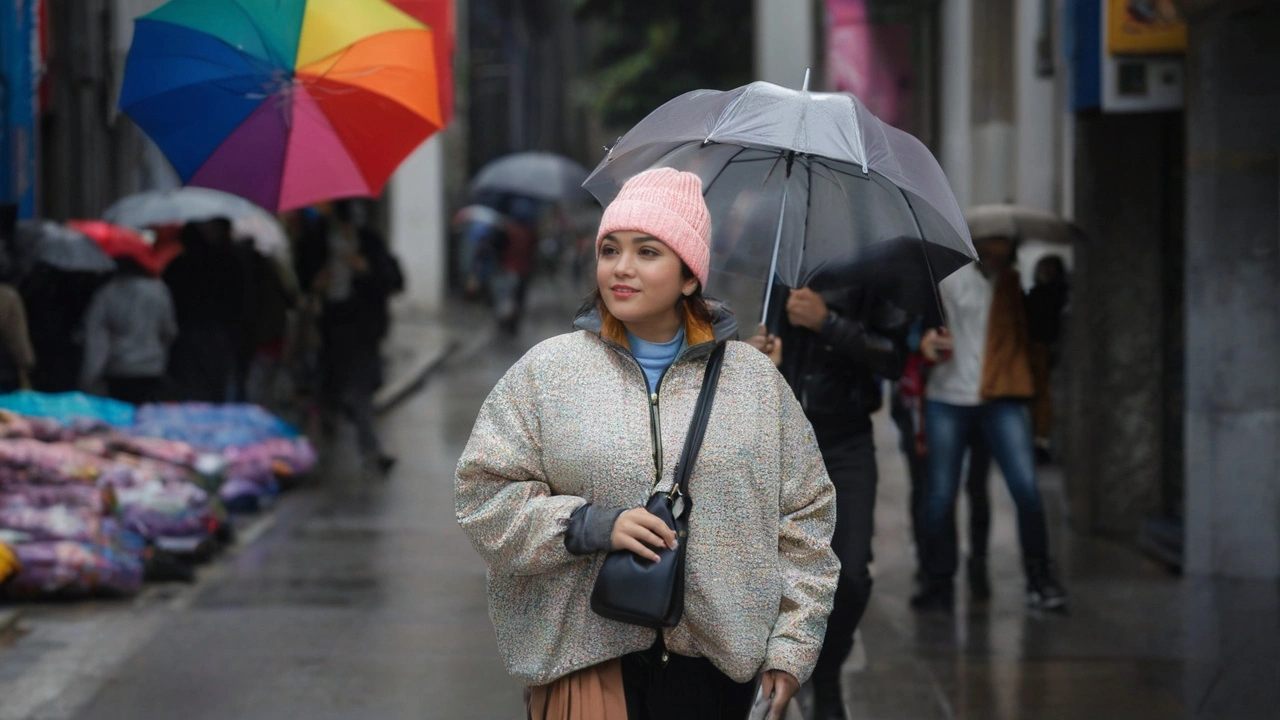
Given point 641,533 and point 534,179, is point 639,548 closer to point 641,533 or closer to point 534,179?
point 641,533

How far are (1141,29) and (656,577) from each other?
6002 mm

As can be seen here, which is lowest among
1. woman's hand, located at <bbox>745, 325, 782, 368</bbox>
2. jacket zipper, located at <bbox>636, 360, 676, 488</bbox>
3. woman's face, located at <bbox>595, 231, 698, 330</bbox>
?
jacket zipper, located at <bbox>636, 360, 676, 488</bbox>

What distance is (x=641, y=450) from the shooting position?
3.19m

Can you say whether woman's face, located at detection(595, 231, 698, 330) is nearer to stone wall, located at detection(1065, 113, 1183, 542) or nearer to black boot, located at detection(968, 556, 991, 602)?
black boot, located at detection(968, 556, 991, 602)

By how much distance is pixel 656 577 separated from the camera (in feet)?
10.2

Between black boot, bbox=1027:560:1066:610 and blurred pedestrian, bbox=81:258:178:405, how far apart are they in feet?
17.9

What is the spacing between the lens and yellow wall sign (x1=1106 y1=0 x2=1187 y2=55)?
8.22 meters

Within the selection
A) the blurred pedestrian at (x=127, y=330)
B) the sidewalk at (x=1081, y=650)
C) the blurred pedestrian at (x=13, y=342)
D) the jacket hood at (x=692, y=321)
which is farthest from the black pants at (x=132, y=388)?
the jacket hood at (x=692, y=321)

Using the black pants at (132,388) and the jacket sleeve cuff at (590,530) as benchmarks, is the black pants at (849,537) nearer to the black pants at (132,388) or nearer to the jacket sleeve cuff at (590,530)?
the jacket sleeve cuff at (590,530)

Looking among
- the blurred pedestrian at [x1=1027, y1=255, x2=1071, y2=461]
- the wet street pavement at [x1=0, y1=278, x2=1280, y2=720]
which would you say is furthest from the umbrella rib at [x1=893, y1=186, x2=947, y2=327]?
the blurred pedestrian at [x1=1027, y1=255, x2=1071, y2=461]

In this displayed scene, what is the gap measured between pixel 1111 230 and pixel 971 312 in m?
2.10

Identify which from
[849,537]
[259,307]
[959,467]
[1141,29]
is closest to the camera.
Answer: [849,537]

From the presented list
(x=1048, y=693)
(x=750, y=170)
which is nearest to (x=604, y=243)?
(x=750, y=170)

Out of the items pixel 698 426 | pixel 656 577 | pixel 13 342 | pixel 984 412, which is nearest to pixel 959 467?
pixel 984 412
